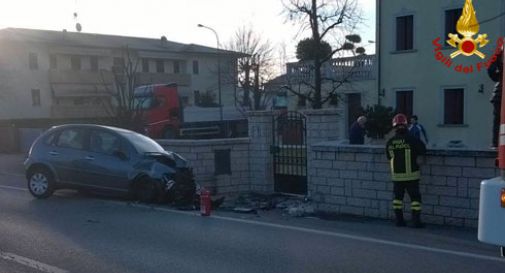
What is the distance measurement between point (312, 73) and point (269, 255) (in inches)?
1004

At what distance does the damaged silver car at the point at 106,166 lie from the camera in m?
11.1

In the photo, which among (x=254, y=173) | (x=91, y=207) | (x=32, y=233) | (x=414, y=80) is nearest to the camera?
(x=32, y=233)

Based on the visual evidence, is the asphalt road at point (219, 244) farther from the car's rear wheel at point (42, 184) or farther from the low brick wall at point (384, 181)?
the car's rear wheel at point (42, 184)

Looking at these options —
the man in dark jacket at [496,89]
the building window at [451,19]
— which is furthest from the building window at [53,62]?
the man in dark jacket at [496,89]

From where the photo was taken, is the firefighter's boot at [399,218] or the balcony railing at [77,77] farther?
the balcony railing at [77,77]

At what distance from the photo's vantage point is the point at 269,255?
22.7 feet

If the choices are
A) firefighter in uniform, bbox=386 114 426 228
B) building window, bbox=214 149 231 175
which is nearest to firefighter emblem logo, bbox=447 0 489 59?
building window, bbox=214 149 231 175

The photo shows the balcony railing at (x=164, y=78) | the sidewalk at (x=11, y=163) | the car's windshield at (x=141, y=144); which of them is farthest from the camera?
the balcony railing at (x=164, y=78)

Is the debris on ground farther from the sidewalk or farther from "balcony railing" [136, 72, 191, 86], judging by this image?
"balcony railing" [136, 72, 191, 86]

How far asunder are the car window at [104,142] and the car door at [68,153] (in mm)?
240

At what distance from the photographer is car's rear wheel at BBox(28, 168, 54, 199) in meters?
11.8

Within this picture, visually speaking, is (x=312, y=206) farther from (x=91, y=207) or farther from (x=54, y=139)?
(x=54, y=139)

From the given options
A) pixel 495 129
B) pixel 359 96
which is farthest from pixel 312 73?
pixel 495 129

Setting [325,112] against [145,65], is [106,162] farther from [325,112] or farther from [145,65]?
[145,65]
